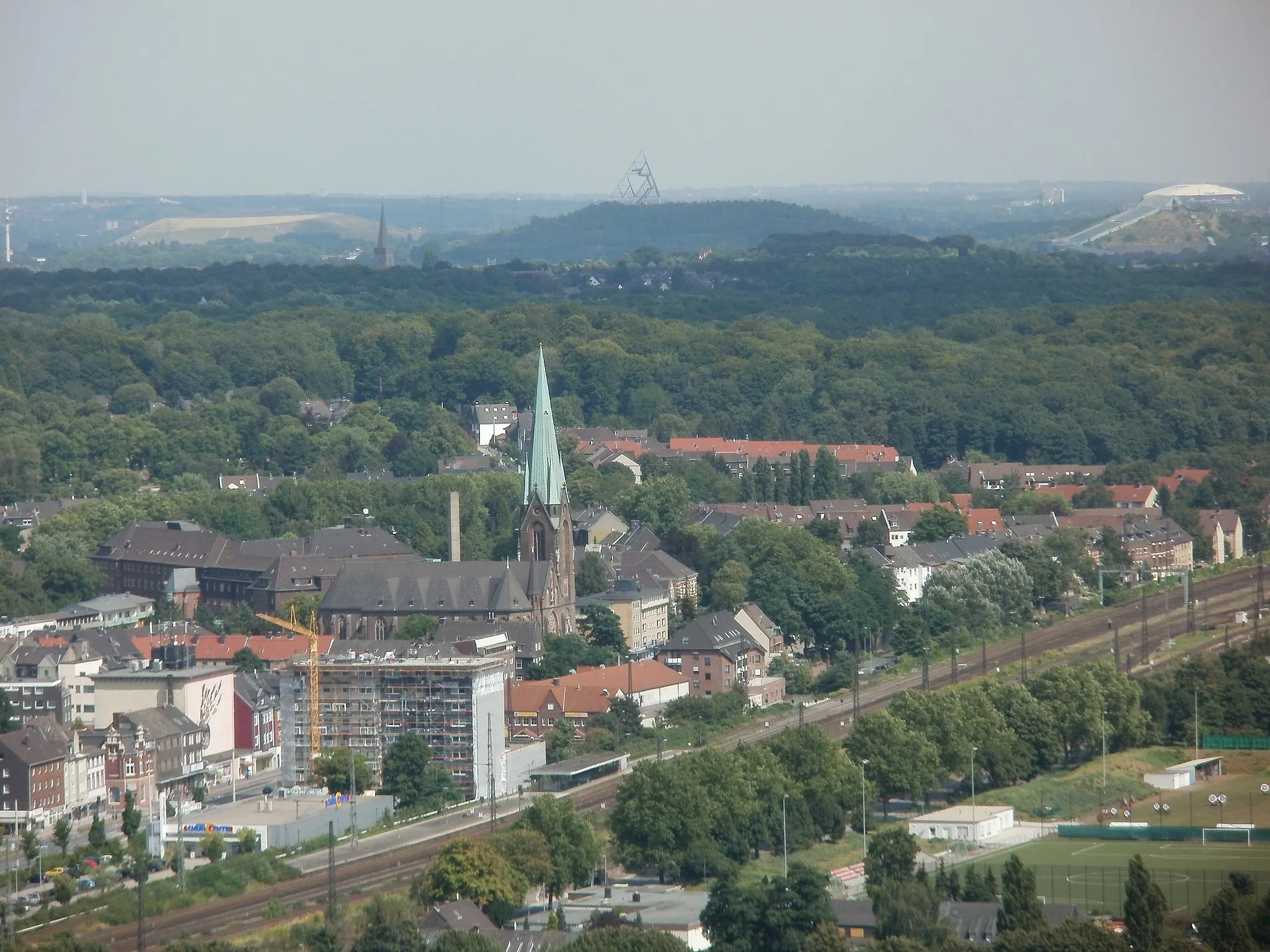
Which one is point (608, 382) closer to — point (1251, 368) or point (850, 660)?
point (1251, 368)

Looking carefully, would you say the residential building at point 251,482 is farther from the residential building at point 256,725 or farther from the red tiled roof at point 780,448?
the residential building at point 256,725

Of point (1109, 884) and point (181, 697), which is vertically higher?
point (1109, 884)

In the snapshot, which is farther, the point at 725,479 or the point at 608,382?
the point at 608,382

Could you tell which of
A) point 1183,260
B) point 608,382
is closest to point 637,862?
point 608,382

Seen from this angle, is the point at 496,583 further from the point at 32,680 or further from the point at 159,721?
the point at 159,721

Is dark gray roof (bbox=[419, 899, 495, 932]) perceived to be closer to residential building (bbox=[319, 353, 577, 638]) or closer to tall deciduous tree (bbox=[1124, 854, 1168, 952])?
tall deciduous tree (bbox=[1124, 854, 1168, 952])

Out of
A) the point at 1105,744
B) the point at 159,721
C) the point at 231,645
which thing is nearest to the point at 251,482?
the point at 231,645
